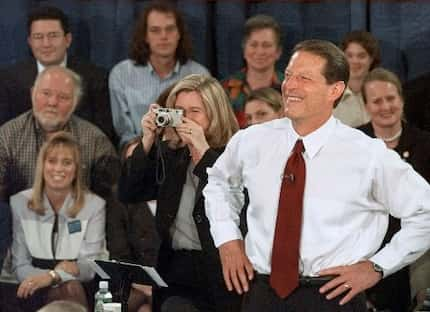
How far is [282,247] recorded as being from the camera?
3459 mm

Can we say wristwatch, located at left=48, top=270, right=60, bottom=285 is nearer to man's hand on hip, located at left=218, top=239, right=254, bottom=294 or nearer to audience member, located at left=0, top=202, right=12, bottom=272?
audience member, located at left=0, top=202, right=12, bottom=272

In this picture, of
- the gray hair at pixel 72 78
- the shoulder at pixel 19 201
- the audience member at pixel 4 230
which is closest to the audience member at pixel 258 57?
the gray hair at pixel 72 78

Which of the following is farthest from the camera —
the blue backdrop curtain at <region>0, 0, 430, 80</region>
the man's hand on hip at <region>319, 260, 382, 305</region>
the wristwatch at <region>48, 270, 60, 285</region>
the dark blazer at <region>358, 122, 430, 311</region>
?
the blue backdrop curtain at <region>0, 0, 430, 80</region>

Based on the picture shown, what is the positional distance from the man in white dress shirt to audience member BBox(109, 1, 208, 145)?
2.52 m

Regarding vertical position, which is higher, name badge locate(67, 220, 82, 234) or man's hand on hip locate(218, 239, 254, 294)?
man's hand on hip locate(218, 239, 254, 294)

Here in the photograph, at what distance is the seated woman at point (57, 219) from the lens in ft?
17.8

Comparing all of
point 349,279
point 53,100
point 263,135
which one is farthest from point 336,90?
point 53,100

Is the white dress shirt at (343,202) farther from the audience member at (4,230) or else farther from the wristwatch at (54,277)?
the audience member at (4,230)

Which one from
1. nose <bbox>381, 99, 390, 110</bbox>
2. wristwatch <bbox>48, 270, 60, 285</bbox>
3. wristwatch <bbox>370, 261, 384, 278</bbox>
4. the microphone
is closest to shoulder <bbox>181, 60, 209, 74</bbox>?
nose <bbox>381, 99, 390, 110</bbox>

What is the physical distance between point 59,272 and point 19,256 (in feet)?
0.89

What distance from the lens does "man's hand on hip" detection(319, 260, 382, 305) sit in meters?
3.42

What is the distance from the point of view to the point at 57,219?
18.0 feet

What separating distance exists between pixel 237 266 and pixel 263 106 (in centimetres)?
206

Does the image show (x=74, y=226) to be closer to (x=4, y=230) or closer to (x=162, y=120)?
(x=4, y=230)
